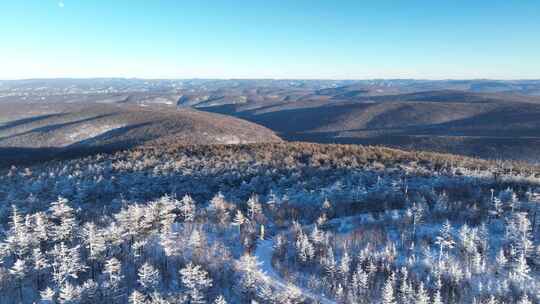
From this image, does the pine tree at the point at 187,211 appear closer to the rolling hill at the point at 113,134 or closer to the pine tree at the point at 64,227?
the pine tree at the point at 64,227

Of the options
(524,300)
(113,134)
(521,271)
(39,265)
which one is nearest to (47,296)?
(39,265)

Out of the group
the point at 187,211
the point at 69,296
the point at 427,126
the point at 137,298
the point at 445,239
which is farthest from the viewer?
the point at 427,126

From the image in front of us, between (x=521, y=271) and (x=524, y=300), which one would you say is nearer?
(x=524, y=300)

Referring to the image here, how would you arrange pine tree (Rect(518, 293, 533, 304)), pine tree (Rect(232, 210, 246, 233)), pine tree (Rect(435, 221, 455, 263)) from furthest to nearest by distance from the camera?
pine tree (Rect(232, 210, 246, 233)), pine tree (Rect(435, 221, 455, 263)), pine tree (Rect(518, 293, 533, 304))

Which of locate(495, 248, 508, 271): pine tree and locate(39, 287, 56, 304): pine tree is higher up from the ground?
locate(495, 248, 508, 271): pine tree

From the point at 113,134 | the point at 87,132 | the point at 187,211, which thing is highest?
the point at 187,211

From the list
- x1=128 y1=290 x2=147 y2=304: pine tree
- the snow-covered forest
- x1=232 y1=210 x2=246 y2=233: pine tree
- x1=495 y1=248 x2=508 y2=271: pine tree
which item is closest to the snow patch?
the snow-covered forest

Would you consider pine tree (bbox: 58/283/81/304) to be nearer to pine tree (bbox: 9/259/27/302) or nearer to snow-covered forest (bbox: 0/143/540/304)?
snow-covered forest (bbox: 0/143/540/304)

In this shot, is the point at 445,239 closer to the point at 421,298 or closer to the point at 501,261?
the point at 501,261
